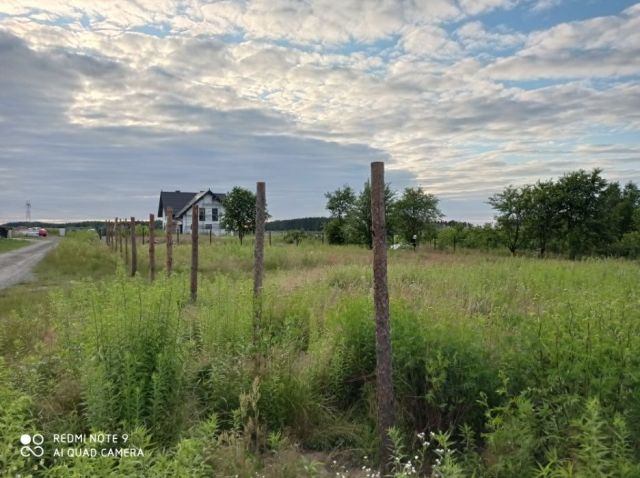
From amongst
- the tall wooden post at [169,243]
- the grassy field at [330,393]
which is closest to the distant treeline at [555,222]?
the tall wooden post at [169,243]

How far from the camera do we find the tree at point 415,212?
36781 millimetres

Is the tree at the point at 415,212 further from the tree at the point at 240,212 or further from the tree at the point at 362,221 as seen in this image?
the tree at the point at 240,212

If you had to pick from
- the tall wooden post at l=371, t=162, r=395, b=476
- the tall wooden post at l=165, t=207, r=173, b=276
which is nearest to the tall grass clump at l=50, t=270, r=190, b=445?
the tall wooden post at l=371, t=162, r=395, b=476

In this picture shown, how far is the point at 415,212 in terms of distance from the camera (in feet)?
122

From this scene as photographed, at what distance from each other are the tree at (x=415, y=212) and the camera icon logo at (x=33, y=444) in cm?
3408

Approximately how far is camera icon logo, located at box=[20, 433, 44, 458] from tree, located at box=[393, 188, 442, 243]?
34.1m

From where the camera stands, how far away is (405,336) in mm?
4410

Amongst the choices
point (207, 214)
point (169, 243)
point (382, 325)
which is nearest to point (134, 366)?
point (382, 325)

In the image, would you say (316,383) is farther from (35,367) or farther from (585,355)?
(35,367)

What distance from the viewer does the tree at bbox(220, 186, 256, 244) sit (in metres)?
43.1

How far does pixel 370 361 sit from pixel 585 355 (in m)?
2.04

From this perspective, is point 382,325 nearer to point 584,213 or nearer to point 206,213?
point 584,213

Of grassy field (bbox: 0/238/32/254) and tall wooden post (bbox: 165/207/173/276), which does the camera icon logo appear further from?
grassy field (bbox: 0/238/32/254)

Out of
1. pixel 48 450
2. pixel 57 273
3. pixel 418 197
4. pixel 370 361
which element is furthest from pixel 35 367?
pixel 418 197
